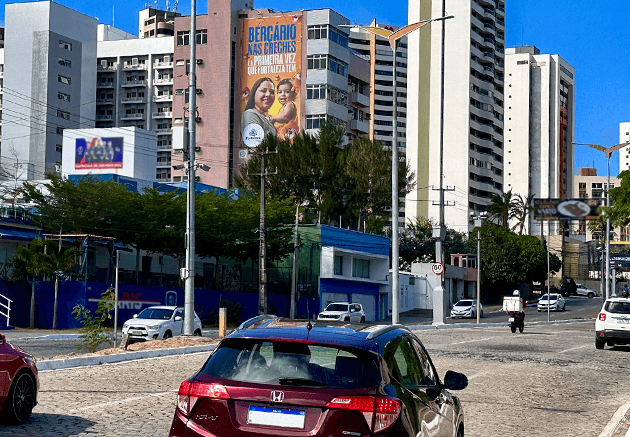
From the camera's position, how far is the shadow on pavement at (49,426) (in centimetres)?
984

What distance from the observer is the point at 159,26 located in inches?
6230

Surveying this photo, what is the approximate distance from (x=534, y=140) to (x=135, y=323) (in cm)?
14740

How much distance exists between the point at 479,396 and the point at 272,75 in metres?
92.5

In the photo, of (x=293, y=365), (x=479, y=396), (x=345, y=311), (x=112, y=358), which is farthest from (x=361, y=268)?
(x=293, y=365)

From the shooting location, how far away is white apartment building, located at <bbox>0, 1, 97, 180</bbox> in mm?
116000

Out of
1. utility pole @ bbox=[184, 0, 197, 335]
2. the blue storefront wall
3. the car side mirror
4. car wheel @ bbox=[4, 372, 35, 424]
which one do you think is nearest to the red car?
car wheel @ bbox=[4, 372, 35, 424]

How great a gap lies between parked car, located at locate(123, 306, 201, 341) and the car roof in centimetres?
2616

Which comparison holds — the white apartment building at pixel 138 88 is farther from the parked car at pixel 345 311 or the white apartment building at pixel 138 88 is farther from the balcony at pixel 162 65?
the parked car at pixel 345 311

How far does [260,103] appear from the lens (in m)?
105

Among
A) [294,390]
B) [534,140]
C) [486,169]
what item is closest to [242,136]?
[486,169]

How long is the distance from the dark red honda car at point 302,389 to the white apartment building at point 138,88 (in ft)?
427

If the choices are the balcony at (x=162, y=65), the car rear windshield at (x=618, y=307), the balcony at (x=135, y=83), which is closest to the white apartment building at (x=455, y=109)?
the balcony at (x=162, y=65)

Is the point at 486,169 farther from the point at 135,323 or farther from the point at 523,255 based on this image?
the point at 135,323

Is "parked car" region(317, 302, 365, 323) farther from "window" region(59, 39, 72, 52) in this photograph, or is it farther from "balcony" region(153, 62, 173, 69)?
"balcony" region(153, 62, 173, 69)
